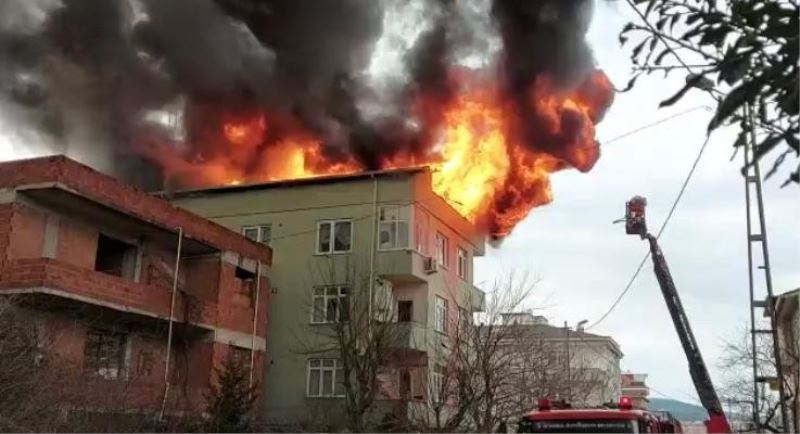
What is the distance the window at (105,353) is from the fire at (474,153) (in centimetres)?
1265

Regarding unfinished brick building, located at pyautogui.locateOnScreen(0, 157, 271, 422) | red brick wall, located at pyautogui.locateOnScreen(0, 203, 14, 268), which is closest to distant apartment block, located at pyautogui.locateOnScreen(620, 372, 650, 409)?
unfinished brick building, located at pyautogui.locateOnScreen(0, 157, 271, 422)

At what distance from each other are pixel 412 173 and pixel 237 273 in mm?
7334

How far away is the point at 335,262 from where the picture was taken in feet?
100.0

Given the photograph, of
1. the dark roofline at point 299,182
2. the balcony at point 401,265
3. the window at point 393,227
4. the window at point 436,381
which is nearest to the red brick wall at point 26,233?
the dark roofline at point 299,182

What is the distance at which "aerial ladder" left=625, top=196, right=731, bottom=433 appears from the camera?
18.9 metres

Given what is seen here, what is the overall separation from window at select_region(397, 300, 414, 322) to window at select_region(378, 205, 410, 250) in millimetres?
2281

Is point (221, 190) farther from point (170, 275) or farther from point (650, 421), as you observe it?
point (650, 421)

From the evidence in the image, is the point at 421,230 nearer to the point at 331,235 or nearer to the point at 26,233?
the point at 331,235

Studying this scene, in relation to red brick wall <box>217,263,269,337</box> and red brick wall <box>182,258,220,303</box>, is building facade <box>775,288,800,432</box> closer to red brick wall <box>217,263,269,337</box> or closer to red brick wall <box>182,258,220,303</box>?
red brick wall <box>217,263,269,337</box>

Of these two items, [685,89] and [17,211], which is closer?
[685,89]

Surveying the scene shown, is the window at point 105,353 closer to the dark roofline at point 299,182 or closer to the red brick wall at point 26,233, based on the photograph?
the red brick wall at point 26,233

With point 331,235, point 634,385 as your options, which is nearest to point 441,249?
point 331,235

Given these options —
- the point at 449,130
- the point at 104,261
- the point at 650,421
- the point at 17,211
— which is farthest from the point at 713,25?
the point at 449,130

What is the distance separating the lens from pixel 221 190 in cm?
3269
